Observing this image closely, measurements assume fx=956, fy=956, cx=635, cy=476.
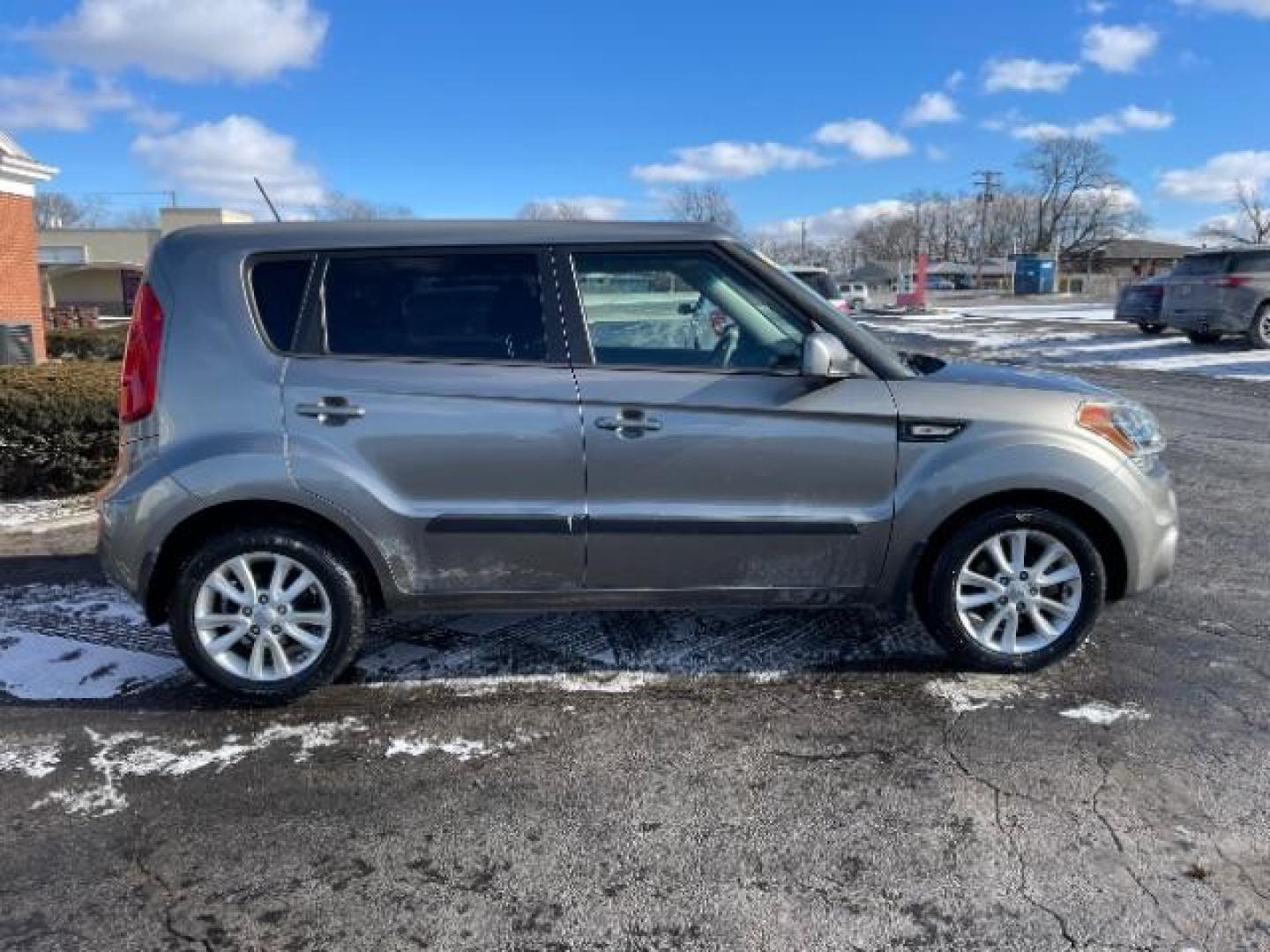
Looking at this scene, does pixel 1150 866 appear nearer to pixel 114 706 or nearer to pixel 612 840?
pixel 612 840

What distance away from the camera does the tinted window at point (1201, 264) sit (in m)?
17.5

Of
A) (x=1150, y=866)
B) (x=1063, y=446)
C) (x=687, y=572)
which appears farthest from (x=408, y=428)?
(x=1150, y=866)

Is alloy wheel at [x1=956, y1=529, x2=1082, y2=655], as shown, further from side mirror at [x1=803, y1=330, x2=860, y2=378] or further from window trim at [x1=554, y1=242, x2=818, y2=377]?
window trim at [x1=554, y1=242, x2=818, y2=377]

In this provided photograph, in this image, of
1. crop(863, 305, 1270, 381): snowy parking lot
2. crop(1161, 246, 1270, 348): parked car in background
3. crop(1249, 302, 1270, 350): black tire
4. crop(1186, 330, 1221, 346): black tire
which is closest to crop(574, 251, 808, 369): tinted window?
crop(863, 305, 1270, 381): snowy parking lot

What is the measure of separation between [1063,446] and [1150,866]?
1.61 meters

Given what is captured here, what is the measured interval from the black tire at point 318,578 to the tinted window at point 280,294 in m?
0.75

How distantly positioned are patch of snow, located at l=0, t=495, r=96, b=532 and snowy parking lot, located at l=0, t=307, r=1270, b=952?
1923 mm

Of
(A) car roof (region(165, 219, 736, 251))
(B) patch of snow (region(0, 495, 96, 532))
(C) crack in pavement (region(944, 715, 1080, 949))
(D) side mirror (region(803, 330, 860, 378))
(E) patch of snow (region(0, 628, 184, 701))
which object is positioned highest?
(A) car roof (region(165, 219, 736, 251))

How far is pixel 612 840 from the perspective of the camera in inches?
112

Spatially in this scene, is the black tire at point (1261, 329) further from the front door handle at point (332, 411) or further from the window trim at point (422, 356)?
the front door handle at point (332, 411)

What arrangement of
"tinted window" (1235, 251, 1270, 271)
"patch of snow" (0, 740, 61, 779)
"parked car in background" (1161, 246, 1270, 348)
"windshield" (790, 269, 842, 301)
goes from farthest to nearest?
"parked car in background" (1161, 246, 1270, 348) → "tinted window" (1235, 251, 1270, 271) → "windshield" (790, 269, 842, 301) → "patch of snow" (0, 740, 61, 779)

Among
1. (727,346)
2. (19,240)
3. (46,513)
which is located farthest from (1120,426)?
(19,240)

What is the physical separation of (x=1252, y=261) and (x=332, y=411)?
18609 millimetres

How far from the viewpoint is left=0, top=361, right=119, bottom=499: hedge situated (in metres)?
6.74
